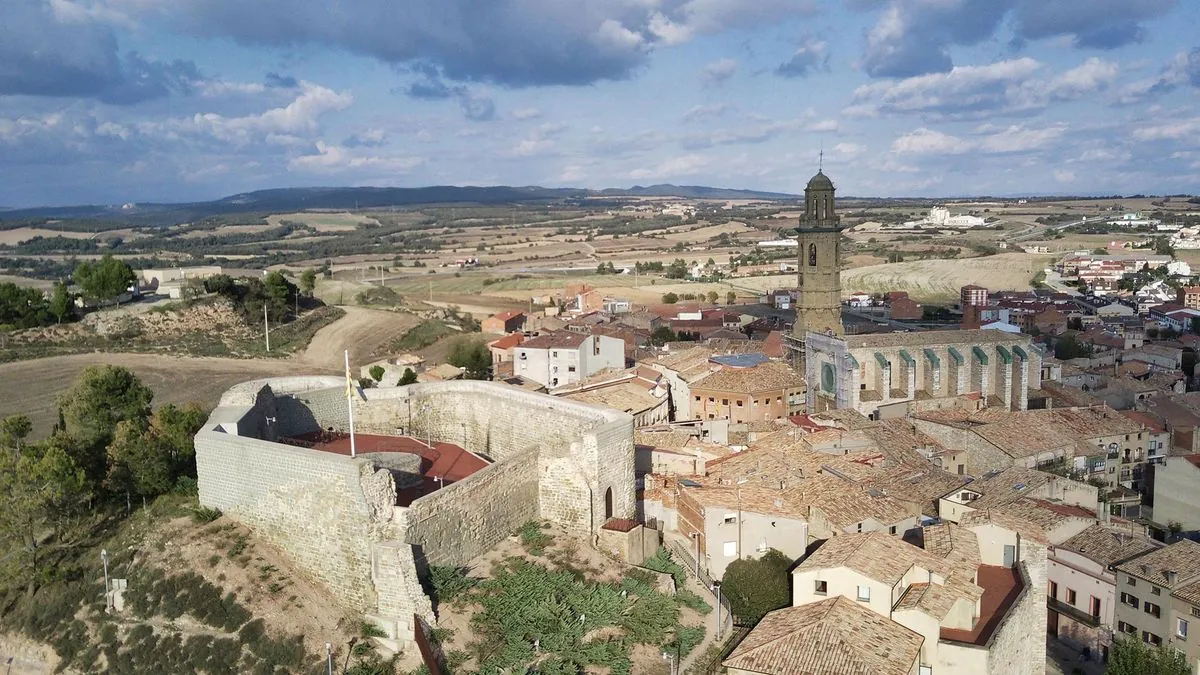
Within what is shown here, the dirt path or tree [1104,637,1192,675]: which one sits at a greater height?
the dirt path

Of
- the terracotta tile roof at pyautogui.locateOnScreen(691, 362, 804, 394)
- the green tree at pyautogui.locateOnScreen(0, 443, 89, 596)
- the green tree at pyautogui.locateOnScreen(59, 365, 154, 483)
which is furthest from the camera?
the terracotta tile roof at pyautogui.locateOnScreen(691, 362, 804, 394)

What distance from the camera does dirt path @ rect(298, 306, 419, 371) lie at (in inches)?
2026

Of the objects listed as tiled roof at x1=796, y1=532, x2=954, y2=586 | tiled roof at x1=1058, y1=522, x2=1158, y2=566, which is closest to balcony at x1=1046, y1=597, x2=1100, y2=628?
tiled roof at x1=1058, y1=522, x2=1158, y2=566

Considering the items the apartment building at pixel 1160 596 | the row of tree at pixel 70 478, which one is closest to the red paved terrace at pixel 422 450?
the row of tree at pixel 70 478

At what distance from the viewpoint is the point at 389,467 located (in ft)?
59.7

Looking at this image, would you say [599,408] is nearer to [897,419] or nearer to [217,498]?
[217,498]

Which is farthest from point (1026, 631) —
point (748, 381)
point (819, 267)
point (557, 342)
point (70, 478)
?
point (557, 342)

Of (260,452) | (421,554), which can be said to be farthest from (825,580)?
(260,452)

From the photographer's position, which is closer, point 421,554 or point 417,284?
point 421,554

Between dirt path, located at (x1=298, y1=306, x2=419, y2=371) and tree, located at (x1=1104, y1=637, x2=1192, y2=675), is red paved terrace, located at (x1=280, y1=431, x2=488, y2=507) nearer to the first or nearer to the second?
tree, located at (x1=1104, y1=637, x2=1192, y2=675)

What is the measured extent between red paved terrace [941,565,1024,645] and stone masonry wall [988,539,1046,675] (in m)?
0.18

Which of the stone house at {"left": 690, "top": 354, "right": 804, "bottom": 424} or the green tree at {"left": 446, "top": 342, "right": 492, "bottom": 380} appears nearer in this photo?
the stone house at {"left": 690, "top": 354, "right": 804, "bottom": 424}

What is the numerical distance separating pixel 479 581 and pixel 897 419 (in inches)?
729

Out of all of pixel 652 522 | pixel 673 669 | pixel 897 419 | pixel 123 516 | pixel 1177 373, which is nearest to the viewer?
pixel 673 669
